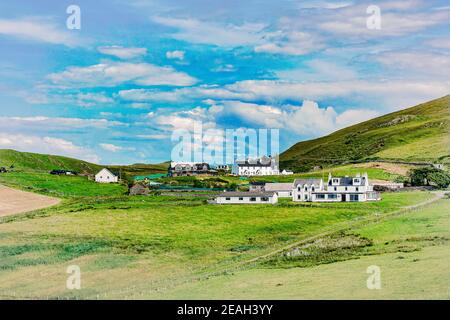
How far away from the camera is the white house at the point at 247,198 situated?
121625mm

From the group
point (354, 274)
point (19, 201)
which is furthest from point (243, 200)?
point (354, 274)

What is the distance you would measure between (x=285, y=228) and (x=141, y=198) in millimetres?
40253

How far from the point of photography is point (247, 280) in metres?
59.8

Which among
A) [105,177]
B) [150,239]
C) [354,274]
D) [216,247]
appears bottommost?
[354,274]

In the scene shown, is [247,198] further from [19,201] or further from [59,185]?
[59,185]

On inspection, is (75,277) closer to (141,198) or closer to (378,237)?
(378,237)

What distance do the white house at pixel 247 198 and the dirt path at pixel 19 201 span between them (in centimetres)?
3324

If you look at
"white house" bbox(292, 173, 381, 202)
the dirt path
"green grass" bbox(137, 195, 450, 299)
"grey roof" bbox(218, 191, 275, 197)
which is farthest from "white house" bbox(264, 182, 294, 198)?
"green grass" bbox(137, 195, 450, 299)

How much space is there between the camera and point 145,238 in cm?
9062

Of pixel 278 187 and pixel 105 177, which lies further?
pixel 105 177

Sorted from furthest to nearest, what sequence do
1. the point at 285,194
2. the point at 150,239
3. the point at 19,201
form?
1. the point at 285,194
2. the point at 19,201
3. the point at 150,239

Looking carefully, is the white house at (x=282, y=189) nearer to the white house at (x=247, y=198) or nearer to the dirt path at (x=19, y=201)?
the white house at (x=247, y=198)

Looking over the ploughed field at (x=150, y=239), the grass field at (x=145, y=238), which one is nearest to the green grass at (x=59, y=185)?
the ploughed field at (x=150, y=239)

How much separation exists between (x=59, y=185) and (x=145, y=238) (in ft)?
219
